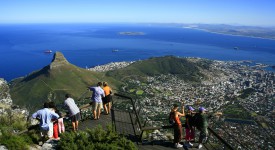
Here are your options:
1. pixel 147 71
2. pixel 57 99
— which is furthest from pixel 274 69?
pixel 57 99

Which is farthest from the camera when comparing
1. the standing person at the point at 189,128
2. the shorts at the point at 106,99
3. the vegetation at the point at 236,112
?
the vegetation at the point at 236,112

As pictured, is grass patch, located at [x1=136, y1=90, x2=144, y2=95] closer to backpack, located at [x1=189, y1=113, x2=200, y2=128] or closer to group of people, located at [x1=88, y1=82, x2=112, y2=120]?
group of people, located at [x1=88, y1=82, x2=112, y2=120]

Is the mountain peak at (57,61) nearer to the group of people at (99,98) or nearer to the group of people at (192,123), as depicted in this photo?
the group of people at (99,98)

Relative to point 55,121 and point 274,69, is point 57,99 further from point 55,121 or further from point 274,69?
point 274,69

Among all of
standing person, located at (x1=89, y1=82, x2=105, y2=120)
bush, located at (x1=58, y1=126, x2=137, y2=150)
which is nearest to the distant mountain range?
standing person, located at (x1=89, y1=82, x2=105, y2=120)

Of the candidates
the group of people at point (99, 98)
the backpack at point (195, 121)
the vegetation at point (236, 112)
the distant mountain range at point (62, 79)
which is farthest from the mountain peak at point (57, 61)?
the backpack at point (195, 121)

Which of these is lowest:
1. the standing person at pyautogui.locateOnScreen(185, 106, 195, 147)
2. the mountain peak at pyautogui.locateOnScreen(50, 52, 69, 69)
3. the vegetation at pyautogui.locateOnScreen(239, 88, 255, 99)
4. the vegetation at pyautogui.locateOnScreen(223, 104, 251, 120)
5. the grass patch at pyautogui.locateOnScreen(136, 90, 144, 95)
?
the grass patch at pyautogui.locateOnScreen(136, 90, 144, 95)

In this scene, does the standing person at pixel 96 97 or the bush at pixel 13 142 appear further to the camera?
the standing person at pixel 96 97

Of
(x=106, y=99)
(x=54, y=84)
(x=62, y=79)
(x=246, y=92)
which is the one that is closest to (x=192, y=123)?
(x=106, y=99)
